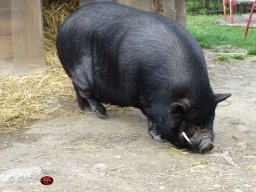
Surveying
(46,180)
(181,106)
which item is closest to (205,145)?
(181,106)

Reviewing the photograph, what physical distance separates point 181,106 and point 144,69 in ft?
1.61

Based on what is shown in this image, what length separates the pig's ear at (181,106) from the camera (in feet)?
13.2

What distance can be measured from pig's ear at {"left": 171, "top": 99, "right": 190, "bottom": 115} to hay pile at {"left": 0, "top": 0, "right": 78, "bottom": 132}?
151 centimetres

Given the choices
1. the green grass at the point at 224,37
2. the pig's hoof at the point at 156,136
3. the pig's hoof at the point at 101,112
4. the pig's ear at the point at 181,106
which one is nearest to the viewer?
the pig's ear at the point at 181,106

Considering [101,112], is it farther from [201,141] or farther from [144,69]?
[201,141]

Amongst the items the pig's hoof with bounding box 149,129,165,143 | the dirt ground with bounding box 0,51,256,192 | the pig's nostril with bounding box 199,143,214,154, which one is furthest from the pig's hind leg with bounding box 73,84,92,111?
the pig's nostril with bounding box 199,143,214,154

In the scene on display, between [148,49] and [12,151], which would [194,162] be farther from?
[12,151]

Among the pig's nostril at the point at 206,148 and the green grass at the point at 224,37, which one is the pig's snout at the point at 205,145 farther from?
the green grass at the point at 224,37

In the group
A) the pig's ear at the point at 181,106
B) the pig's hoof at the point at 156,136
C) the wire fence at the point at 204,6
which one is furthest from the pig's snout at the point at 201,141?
the wire fence at the point at 204,6

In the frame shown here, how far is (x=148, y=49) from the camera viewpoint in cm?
439

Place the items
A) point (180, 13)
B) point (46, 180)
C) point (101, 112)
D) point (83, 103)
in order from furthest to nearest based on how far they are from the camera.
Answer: point (180, 13) → point (83, 103) → point (101, 112) → point (46, 180)

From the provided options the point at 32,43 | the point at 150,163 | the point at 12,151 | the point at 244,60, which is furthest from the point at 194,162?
the point at 244,60

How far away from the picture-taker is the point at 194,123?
4094 millimetres

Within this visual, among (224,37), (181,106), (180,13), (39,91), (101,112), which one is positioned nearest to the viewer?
(181,106)
